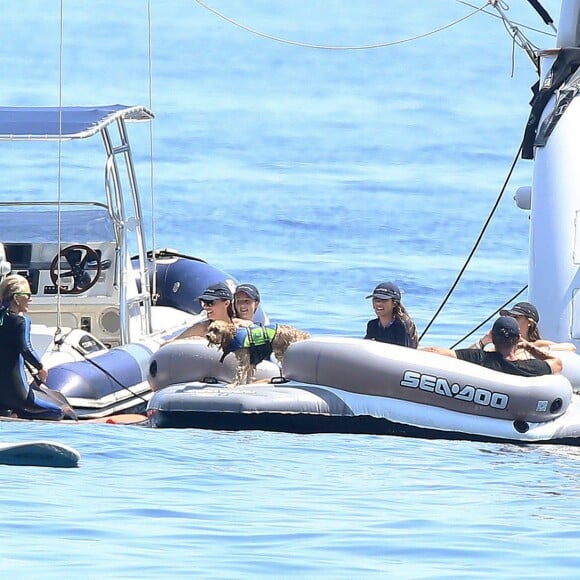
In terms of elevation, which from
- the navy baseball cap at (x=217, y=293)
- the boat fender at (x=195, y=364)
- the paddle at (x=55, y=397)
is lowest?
the paddle at (x=55, y=397)

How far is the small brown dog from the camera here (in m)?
10.6

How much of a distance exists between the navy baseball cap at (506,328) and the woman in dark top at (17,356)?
286 cm

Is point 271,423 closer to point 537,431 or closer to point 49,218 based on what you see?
point 537,431

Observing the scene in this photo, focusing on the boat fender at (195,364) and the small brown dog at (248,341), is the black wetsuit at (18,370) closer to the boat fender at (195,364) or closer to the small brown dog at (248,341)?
the boat fender at (195,364)

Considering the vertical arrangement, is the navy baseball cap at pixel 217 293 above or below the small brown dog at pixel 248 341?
above

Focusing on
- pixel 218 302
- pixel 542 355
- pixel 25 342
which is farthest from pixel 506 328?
pixel 25 342

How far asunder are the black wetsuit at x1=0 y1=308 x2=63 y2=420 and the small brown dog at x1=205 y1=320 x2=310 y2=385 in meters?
1.13

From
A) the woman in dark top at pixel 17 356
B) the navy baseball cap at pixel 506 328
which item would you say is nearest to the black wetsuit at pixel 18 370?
the woman in dark top at pixel 17 356

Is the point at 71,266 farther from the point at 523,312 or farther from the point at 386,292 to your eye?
the point at 523,312

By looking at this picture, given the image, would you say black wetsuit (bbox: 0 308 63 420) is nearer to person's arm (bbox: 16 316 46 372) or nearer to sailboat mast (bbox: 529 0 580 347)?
person's arm (bbox: 16 316 46 372)

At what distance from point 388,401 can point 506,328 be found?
2.85 feet

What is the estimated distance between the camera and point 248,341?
1072cm

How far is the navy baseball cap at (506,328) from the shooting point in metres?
10.4

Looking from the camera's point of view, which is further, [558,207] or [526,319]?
[558,207]
